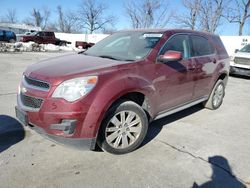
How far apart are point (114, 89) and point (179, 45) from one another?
1.83 metres

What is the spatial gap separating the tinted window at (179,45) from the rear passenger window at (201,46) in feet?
0.73

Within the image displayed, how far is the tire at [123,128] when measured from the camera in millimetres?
3086

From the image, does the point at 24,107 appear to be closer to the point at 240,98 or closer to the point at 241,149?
the point at 241,149

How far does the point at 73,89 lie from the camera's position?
278 centimetres

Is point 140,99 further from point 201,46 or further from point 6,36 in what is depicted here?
point 6,36

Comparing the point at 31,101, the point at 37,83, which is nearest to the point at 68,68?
the point at 37,83

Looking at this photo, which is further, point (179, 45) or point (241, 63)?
point (241, 63)

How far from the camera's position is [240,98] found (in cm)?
702

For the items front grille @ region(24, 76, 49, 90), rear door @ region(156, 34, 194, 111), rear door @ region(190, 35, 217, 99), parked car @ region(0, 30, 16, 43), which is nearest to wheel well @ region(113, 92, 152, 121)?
rear door @ region(156, 34, 194, 111)

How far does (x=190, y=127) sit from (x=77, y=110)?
253 centimetres

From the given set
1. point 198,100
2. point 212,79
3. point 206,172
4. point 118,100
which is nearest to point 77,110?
point 118,100

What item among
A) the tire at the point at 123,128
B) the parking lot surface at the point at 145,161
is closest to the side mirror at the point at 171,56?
the tire at the point at 123,128

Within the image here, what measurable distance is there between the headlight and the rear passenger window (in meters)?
2.52

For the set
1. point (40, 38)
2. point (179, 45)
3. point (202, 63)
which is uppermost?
point (179, 45)
